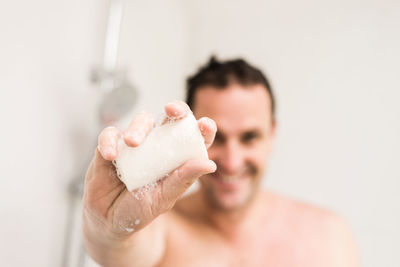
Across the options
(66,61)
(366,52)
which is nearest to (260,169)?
(66,61)

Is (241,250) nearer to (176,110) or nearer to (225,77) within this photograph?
(225,77)

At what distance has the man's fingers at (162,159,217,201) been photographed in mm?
340

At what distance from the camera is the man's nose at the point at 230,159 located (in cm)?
79

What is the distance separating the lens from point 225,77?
31.5 inches

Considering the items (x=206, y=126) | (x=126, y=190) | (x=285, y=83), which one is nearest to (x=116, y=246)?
(x=126, y=190)

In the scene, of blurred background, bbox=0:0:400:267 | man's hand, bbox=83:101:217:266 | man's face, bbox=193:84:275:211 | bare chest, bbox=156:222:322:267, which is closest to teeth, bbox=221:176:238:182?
man's face, bbox=193:84:275:211

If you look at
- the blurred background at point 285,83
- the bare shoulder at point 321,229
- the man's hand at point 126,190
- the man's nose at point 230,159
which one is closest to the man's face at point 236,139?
the man's nose at point 230,159

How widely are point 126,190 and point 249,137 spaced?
469 millimetres

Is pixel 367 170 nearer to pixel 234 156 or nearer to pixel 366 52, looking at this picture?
pixel 366 52

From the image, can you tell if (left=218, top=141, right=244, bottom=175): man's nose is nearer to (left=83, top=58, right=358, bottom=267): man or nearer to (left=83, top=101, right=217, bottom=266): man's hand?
(left=83, top=58, right=358, bottom=267): man

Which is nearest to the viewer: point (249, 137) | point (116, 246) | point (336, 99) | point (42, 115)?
point (116, 246)

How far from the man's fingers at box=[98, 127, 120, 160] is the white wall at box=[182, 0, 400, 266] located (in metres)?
1.03

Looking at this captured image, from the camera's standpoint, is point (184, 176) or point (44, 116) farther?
point (44, 116)

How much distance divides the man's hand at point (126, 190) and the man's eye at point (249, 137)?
436 millimetres
